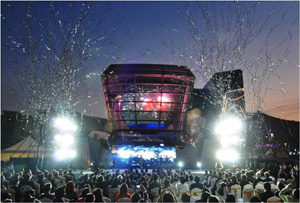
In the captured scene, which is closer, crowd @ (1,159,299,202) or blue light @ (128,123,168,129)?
crowd @ (1,159,299,202)

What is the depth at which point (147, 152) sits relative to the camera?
110 ft

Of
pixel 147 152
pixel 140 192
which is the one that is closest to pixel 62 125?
pixel 147 152

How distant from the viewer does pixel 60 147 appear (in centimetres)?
2511

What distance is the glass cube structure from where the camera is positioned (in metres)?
42.4

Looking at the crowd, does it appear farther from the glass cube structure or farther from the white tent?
the glass cube structure

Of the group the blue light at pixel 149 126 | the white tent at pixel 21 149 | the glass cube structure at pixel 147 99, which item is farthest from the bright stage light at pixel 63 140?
the blue light at pixel 149 126

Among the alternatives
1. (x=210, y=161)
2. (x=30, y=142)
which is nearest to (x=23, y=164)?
(x=30, y=142)

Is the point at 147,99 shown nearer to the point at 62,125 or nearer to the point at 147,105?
the point at 147,105

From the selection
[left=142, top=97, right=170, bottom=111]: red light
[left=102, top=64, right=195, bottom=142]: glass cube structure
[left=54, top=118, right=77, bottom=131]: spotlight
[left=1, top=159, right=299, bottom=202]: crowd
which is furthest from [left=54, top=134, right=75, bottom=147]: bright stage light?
[left=142, top=97, right=170, bottom=111]: red light

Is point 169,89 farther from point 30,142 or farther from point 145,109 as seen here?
point 30,142

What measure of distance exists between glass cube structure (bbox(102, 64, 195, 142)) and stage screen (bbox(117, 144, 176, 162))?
11.5 meters

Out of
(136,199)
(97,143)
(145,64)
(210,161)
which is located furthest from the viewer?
(145,64)

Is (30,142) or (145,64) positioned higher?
(145,64)

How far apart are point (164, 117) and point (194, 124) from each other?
10.1m
